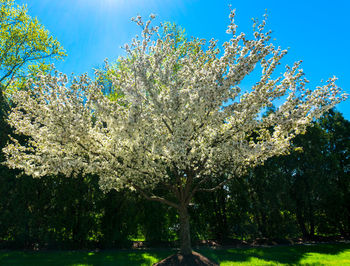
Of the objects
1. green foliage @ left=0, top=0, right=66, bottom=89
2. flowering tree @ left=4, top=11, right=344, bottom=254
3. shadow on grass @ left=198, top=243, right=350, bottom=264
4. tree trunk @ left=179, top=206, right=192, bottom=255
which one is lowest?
shadow on grass @ left=198, top=243, right=350, bottom=264

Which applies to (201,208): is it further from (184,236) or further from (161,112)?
(161,112)

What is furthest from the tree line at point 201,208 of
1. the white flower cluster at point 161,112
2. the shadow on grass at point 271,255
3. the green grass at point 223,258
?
the white flower cluster at point 161,112

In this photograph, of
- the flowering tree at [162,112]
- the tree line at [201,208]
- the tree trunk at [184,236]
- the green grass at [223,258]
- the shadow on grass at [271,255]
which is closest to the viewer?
the flowering tree at [162,112]

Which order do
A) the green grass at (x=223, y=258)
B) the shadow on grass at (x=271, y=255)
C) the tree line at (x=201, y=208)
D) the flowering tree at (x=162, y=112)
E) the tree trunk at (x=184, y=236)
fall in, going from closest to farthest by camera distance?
the flowering tree at (x=162, y=112), the tree trunk at (x=184, y=236), the green grass at (x=223, y=258), the shadow on grass at (x=271, y=255), the tree line at (x=201, y=208)

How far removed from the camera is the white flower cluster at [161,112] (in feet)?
23.2

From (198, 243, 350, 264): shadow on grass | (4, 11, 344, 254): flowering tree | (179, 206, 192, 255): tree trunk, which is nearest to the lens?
(4, 11, 344, 254): flowering tree

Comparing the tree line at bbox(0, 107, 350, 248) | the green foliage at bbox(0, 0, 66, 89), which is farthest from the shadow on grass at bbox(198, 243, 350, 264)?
the green foliage at bbox(0, 0, 66, 89)

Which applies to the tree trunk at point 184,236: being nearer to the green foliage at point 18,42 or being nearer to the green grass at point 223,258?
the green grass at point 223,258

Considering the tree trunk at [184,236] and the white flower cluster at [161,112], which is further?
the tree trunk at [184,236]

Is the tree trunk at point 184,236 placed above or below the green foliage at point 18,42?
below

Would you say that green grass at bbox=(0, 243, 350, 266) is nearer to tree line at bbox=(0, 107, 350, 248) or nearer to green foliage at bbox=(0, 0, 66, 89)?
tree line at bbox=(0, 107, 350, 248)

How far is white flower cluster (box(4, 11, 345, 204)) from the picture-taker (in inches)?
278

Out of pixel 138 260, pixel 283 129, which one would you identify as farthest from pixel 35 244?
pixel 283 129

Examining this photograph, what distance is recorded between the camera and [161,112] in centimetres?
723
